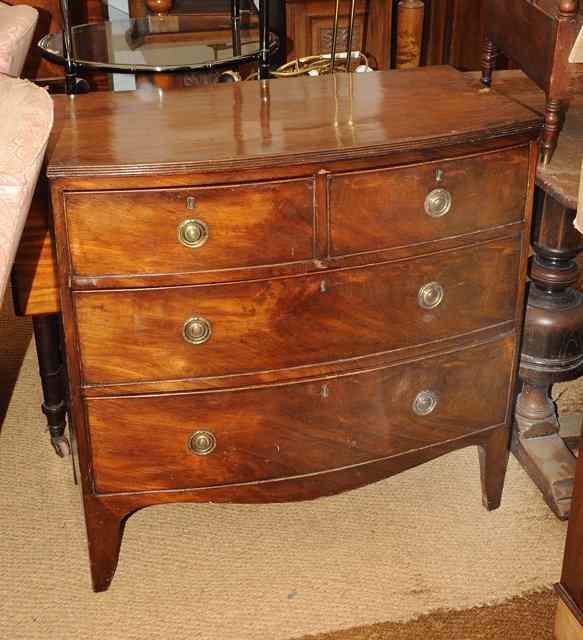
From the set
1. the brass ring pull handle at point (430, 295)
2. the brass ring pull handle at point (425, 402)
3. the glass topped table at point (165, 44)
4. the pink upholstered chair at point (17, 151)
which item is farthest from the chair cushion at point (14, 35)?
the brass ring pull handle at point (425, 402)

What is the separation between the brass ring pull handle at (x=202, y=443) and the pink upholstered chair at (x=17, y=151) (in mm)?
480

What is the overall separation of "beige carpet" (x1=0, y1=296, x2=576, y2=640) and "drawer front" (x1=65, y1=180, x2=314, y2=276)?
2.33ft

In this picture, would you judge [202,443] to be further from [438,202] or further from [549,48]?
[549,48]

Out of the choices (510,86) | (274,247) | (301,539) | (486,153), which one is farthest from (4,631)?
(510,86)

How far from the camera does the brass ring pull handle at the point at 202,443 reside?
187 cm

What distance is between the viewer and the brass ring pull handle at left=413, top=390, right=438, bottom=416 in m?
1.97

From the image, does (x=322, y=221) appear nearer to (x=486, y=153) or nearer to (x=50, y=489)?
(x=486, y=153)

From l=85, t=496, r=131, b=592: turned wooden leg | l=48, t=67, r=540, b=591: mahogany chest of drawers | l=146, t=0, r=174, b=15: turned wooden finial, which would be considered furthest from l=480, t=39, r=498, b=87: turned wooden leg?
l=146, t=0, r=174, b=15: turned wooden finial

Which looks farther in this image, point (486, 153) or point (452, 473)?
point (452, 473)

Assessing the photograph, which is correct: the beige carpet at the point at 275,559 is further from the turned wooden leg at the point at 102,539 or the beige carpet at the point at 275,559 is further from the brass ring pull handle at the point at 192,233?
the brass ring pull handle at the point at 192,233

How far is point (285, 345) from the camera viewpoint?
1.82 meters

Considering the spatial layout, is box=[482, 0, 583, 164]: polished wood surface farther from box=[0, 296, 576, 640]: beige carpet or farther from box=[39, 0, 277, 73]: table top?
box=[0, 296, 576, 640]: beige carpet

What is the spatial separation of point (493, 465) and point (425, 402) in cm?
30

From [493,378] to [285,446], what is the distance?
456 millimetres
